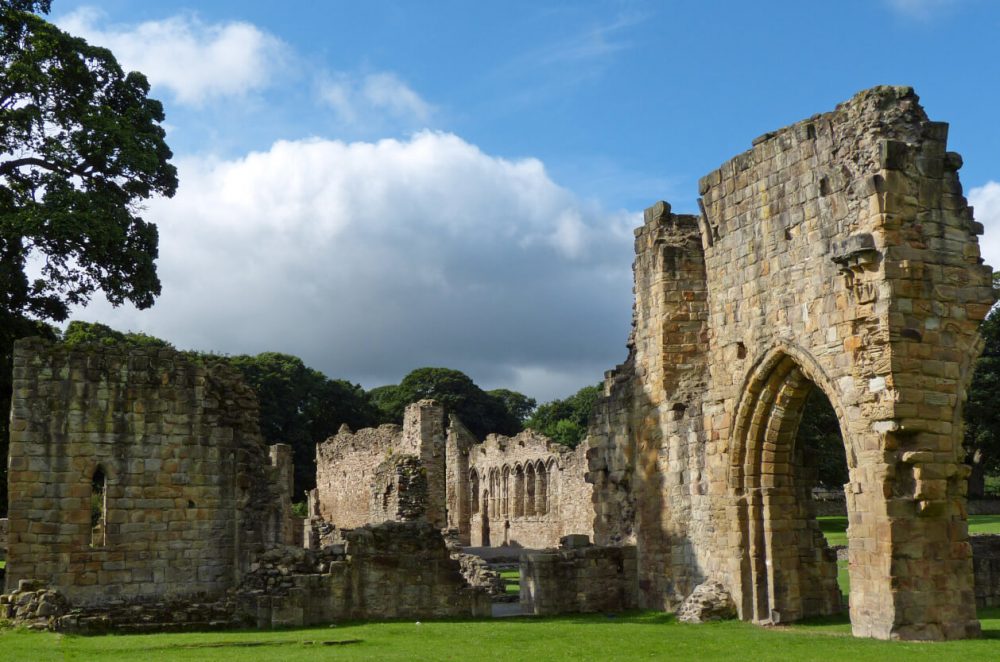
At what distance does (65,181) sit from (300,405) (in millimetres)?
42130

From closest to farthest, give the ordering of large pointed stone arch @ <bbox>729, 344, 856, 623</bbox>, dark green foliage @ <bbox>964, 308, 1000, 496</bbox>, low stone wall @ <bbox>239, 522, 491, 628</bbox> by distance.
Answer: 1. large pointed stone arch @ <bbox>729, 344, 856, 623</bbox>
2. low stone wall @ <bbox>239, 522, 491, 628</bbox>
3. dark green foliage @ <bbox>964, 308, 1000, 496</bbox>

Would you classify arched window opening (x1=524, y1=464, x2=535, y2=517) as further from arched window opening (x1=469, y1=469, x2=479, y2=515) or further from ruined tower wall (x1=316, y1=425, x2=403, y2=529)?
→ ruined tower wall (x1=316, y1=425, x2=403, y2=529)

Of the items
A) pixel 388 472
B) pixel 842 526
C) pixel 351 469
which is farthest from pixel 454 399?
pixel 388 472

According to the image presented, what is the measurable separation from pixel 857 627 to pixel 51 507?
11.6 meters

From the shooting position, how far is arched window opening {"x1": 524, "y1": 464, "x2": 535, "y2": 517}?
1722 inches

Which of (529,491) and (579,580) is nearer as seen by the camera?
(579,580)

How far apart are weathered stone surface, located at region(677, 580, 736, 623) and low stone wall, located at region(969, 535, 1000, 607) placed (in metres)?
4.30

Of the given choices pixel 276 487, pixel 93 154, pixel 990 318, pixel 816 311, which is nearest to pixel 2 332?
pixel 93 154

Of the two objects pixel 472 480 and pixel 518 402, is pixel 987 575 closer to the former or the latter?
pixel 472 480

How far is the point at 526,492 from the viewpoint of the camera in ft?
145

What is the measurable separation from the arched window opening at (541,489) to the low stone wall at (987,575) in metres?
26.6

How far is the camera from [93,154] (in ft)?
70.4

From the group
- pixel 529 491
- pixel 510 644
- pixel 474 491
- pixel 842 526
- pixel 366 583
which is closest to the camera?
pixel 510 644

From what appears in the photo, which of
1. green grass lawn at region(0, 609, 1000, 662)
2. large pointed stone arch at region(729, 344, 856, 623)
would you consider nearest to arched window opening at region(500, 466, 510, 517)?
green grass lawn at region(0, 609, 1000, 662)
